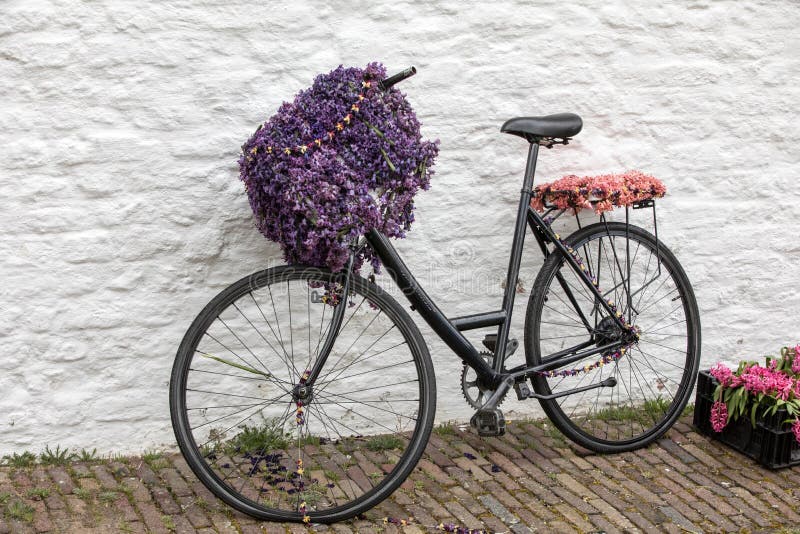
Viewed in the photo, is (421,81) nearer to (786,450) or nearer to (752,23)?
(752,23)

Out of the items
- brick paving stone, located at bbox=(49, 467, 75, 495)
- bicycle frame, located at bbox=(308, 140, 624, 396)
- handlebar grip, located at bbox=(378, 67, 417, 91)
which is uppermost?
handlebar grip, located at bbox=(378, 67, 417, 91)

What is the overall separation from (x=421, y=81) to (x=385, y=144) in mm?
808

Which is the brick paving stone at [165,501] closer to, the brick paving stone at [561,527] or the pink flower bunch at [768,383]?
the brick paving stone at [561,527]

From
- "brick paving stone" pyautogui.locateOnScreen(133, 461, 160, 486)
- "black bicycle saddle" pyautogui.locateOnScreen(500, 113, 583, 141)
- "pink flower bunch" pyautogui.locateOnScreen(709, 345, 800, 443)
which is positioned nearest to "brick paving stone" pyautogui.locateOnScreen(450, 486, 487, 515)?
"brick paving stone" pyautogui.locateOnScreen(133, 461, 160, 486)

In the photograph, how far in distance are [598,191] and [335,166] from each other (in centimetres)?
133

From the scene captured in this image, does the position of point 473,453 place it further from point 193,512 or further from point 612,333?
point 193,512

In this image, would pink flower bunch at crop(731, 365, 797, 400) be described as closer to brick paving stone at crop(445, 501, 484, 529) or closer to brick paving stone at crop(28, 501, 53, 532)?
brick paving stone at crop(445, 501, 484, 529)

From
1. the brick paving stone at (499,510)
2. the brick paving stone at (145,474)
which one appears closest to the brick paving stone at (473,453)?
the brick paving stone at (499,510)

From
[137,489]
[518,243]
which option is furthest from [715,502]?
[137,489]

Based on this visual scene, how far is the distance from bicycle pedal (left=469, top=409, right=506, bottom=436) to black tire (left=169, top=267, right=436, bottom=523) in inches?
14.3

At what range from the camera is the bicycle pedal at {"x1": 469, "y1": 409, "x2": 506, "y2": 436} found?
14.0ft

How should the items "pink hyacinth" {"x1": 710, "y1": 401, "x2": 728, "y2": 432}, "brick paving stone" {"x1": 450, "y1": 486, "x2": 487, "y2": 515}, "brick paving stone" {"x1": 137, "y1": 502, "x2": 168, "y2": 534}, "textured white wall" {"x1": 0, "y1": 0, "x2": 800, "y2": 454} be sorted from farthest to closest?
"pink hyacinth" {"x1": 710, "y1": 401, "x2": 728, "y2": 432} → "textured white wall" {"x1": 0, "y1": 0, "x2": 800, "y2": 454} → "brick paving stone" {"x1": 450, "y1": 486, "x2": 487, "y2": 515} → "brick paving stone" {"x1": 137, "y1": 502, "x2": 168, "y2": 534}

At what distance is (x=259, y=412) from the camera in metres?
4.69

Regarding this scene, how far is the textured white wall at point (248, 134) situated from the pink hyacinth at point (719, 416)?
0.70 meters
